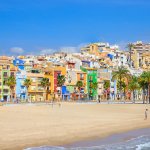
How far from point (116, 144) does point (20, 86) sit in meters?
78.0

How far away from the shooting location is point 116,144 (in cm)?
2717

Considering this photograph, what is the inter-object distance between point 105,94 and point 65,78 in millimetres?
16197

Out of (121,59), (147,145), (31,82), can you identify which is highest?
(121,59)

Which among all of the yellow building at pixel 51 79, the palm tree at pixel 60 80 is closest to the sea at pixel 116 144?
the palm tree at pixel 60 80

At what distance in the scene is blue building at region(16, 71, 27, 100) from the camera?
102938 millimetres

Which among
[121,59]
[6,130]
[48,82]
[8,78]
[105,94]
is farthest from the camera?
[121,59]

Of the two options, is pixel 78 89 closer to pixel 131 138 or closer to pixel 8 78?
pixel 8 78

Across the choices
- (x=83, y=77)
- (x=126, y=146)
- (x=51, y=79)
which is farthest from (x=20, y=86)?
(x=126, y=146)

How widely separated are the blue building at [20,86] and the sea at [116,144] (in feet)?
235

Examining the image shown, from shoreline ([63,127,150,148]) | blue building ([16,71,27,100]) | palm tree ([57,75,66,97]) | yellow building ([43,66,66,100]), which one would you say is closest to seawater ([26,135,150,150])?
shoreline ([63,127,150,148])

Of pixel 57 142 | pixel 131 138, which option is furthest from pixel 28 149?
pixel 131 138

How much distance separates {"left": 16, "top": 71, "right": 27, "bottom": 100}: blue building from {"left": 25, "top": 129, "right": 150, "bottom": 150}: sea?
2817 inches

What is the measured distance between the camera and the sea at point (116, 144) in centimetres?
2509

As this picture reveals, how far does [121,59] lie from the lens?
159125 mm
